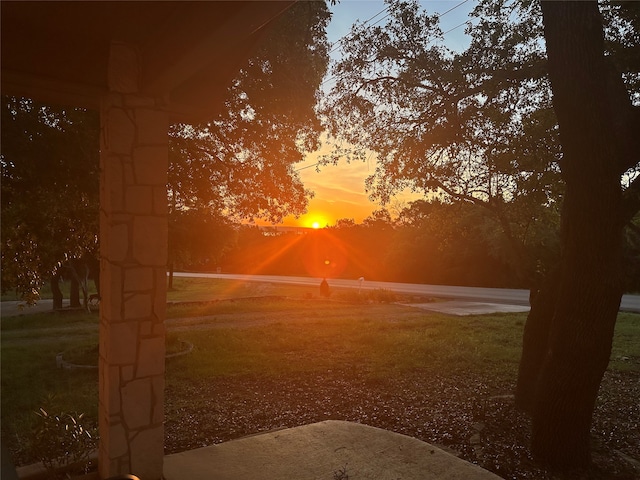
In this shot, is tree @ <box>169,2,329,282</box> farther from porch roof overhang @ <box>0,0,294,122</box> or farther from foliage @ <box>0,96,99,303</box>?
porch roof overhang @ <box>0,0,294,122</box>

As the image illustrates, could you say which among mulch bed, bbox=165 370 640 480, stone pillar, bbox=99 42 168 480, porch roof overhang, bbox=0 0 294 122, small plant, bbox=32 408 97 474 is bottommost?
mulch bed, bbox=165 370 640 480

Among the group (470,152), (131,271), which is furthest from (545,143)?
(131,271)

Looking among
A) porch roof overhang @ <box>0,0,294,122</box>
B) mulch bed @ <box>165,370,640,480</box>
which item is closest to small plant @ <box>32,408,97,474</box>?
mulch bed @ <box>165,370,640,480</box>

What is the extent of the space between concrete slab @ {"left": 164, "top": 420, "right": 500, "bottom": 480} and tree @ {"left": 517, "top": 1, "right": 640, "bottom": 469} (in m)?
1.23

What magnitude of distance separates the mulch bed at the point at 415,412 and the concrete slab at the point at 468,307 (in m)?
9.35

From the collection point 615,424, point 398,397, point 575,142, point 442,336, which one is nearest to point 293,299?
point 442,336

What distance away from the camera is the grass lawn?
681 cm

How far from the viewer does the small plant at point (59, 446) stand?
3.71 metres

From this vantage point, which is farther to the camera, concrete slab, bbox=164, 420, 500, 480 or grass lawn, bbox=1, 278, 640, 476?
grass lawn, bbox=1, 278, 640, 476

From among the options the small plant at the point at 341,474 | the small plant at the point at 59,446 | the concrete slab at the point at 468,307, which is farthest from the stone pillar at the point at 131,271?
the concrete slab at the point at 468,307

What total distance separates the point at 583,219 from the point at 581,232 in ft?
0.42

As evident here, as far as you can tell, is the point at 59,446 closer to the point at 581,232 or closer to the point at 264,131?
the point at 581,232

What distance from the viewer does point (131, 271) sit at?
3438 mm

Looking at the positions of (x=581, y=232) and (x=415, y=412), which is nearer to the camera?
(x=581, y=232)
